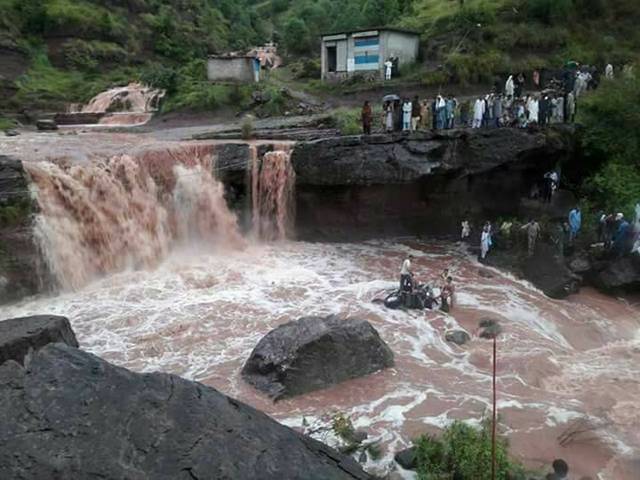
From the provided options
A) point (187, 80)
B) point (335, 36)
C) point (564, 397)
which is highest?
point (335, 36)

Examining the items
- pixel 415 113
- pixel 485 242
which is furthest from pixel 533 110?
pixel 485 242

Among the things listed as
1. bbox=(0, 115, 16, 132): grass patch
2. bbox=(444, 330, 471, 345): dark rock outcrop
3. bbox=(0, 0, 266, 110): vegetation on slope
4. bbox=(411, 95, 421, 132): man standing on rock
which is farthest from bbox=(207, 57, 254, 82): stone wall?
bbox=(444, 330, 471, 345): dark rock outcrop

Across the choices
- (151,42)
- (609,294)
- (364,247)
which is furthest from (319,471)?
(151,42)

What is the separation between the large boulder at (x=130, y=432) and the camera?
5145 millimetres

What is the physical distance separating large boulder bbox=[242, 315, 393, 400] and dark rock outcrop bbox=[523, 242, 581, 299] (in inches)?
241

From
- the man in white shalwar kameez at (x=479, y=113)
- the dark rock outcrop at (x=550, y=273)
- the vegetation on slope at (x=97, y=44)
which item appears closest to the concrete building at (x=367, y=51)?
the vegetation on slope at (x=97, y=44)

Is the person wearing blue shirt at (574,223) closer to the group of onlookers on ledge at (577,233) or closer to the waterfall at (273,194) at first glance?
the group of onlookers on ledge at (577,233)

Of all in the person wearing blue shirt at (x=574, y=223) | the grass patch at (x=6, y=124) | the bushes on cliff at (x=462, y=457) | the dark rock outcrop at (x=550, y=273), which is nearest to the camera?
the bushes on cliff at (x=462, y=457)

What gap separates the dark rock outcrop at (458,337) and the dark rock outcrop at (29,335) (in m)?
7.59

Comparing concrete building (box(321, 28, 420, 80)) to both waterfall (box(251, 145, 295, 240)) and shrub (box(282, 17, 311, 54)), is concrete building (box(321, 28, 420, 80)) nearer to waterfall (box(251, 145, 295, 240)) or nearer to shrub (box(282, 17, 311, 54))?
waterfall (box(251, 145, 295, 240))

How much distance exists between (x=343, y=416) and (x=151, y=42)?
39515 millimetres

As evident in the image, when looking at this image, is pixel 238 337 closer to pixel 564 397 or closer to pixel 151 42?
pixel 564 397

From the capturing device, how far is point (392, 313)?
46.5 ft

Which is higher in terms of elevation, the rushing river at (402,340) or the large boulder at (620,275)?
the large boulder at (620,275)
